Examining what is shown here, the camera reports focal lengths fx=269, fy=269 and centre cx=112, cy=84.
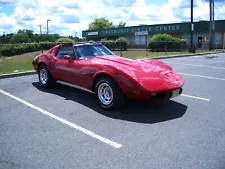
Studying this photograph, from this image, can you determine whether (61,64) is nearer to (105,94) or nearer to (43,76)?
(43,76)

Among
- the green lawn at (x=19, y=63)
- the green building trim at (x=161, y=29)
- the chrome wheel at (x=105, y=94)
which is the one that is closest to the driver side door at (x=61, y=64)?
the chrome wheel at (x=105, y=94)

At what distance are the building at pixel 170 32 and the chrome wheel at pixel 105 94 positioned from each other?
28984 mm

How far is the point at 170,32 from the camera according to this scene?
4803cm

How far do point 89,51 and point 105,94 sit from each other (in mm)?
1486

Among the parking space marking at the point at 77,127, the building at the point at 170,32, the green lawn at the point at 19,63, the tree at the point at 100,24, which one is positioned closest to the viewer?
the parking space marking at the point at 77,127

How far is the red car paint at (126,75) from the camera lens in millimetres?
5094

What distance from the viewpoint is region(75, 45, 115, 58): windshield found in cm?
651

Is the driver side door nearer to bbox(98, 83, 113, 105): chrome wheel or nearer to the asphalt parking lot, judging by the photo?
the asphalt parking lot

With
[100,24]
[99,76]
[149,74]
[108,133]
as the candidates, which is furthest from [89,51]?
[100,24]

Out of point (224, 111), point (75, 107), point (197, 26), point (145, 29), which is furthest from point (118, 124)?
point (145, 29)

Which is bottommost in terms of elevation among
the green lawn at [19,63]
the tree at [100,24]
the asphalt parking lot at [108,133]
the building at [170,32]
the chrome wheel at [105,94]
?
the asphalt parking lot at [108,133]

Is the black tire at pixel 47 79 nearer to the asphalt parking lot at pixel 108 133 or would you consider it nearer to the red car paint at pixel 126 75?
the red car paint at pixel 126 75

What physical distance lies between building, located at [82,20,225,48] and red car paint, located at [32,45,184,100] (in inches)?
1113

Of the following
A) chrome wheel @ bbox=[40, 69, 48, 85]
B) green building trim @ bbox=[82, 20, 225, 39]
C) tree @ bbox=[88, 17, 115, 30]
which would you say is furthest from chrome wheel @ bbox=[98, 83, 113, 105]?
tree @ bbox=[88, 17, 115, 30]
